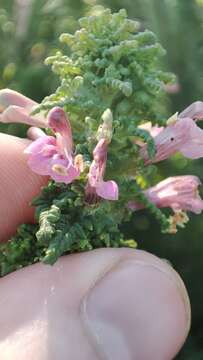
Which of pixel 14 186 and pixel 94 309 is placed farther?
pixel 14 186

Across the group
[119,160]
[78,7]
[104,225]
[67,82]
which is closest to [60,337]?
[104,225]

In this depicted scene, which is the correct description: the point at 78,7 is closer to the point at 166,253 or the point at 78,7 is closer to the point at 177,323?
the point at 166,253

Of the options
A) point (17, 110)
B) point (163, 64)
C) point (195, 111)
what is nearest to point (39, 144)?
point (17, 110)

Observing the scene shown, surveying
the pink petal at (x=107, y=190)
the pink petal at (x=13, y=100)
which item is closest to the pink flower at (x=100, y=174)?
the pink petal at (x=107, y=190)

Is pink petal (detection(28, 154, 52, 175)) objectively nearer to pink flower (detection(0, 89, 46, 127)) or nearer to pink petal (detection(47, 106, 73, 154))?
pink petal (detection(47, 106, 73, 154))

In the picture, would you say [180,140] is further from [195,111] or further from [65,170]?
[65,170]

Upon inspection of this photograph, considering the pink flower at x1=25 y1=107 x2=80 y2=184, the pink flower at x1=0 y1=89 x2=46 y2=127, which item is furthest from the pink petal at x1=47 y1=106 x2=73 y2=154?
the pink flower at x1=0 y1=89 x2=46 y2=127

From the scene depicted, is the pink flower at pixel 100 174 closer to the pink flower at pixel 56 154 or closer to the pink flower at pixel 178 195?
the pink flower at pixel 56 154
